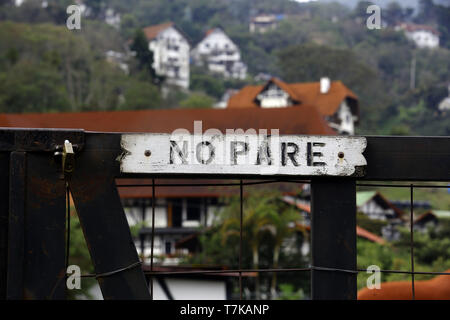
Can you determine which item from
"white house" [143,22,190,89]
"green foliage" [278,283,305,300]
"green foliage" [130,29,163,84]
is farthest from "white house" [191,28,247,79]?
"green foliage" [278,283,305,300]

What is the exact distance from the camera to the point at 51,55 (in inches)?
2400

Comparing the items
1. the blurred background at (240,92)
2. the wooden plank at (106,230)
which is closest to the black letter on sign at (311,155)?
the wooden plank at (106,230)

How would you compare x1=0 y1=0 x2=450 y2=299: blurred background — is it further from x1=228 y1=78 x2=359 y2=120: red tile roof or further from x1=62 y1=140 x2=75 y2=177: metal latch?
x1=62 y1=140 x2=75 y2=177: metal latch

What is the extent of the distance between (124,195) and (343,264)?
2600 cm

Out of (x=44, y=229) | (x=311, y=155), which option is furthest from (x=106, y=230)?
(x=311, y=155)

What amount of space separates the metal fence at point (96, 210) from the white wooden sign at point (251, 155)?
2.4 inches

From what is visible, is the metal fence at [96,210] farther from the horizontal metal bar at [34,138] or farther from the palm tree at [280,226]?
the palm tree at [280,226]

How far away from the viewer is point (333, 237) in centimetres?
372

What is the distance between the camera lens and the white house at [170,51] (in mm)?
95438

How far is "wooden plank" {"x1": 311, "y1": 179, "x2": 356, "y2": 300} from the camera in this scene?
12.1ft

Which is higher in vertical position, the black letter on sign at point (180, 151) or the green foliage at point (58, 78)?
the green foliage at point (58, 78)

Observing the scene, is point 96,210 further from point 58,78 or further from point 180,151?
point 58,78

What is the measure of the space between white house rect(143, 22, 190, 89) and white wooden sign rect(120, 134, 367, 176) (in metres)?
88.8

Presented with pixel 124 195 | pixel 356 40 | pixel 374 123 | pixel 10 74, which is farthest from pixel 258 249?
pixel 356 40
